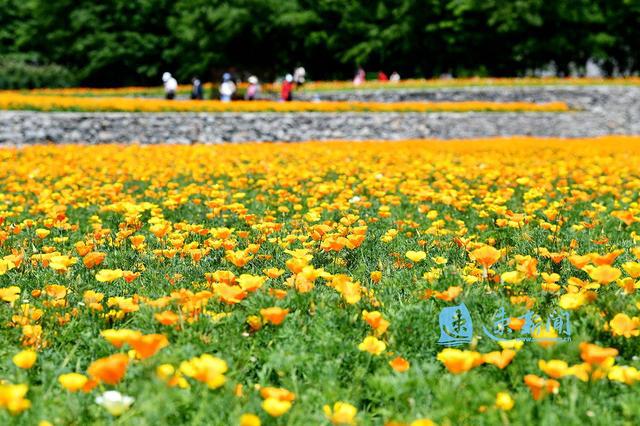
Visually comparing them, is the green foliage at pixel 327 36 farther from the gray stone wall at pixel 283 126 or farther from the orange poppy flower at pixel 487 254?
the orange poppy flower at pixel 487 254

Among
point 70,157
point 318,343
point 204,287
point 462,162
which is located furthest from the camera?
point 70,157

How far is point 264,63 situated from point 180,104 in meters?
24.2

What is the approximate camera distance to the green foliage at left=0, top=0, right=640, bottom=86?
3594 cm

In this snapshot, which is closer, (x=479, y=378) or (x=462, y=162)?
(x=479, y=378)

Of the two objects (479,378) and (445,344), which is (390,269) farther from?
(479,378)

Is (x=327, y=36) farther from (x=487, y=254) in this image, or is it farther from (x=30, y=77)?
(x=487, y=254)

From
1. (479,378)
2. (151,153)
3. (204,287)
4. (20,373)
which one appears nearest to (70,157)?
(151,153)

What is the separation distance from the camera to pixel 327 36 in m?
40.6

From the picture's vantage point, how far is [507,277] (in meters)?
2.58
